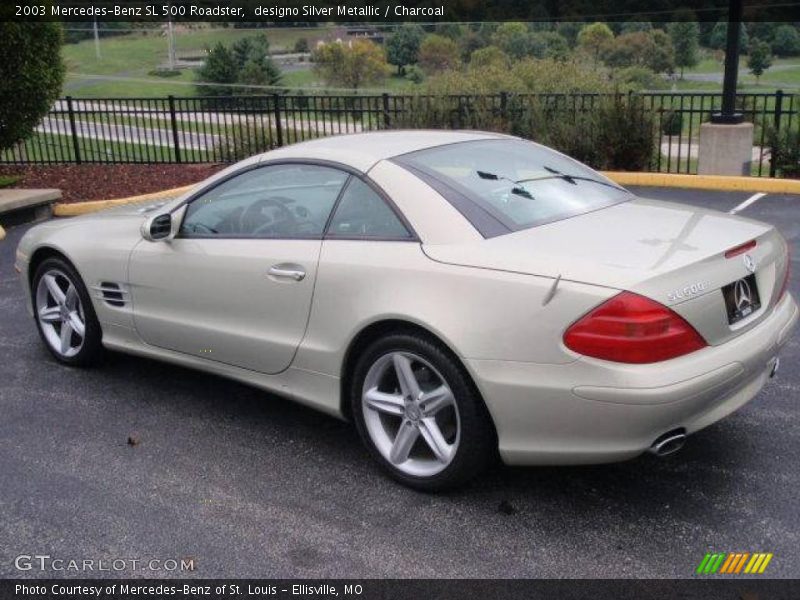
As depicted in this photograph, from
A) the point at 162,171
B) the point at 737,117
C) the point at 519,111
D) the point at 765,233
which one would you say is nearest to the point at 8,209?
the point at 162,171

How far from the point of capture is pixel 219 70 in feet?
84.1

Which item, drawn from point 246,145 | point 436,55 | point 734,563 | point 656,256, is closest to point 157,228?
point 656,256

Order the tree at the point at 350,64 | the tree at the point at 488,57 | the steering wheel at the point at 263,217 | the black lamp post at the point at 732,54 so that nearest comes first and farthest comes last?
the steering wheel at the point at 263,217 → the black lamp post at the point at 732,54 → the tree at the point at 488,57 → the tree at the point at 350,64

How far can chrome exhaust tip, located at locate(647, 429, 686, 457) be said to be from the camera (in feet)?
10.3

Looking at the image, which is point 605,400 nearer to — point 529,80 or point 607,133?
point 607,133

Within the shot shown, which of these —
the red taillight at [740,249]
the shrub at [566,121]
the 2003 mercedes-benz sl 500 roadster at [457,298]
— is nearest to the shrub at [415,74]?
the shrub at [566,121]

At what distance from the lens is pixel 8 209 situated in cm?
993

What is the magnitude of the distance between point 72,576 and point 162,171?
1080cm

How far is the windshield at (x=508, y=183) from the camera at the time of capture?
3697mm

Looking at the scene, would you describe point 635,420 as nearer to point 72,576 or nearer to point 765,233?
point 765,233

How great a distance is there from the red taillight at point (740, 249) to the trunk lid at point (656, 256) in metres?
0.02

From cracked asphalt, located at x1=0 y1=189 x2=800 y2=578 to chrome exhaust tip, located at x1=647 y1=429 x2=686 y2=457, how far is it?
1.20ft

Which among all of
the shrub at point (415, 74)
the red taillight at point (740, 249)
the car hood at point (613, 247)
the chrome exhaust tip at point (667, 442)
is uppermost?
the shrub at point (415, 74)

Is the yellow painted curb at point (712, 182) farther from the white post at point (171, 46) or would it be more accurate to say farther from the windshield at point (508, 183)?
the white post at point (171, 46)
